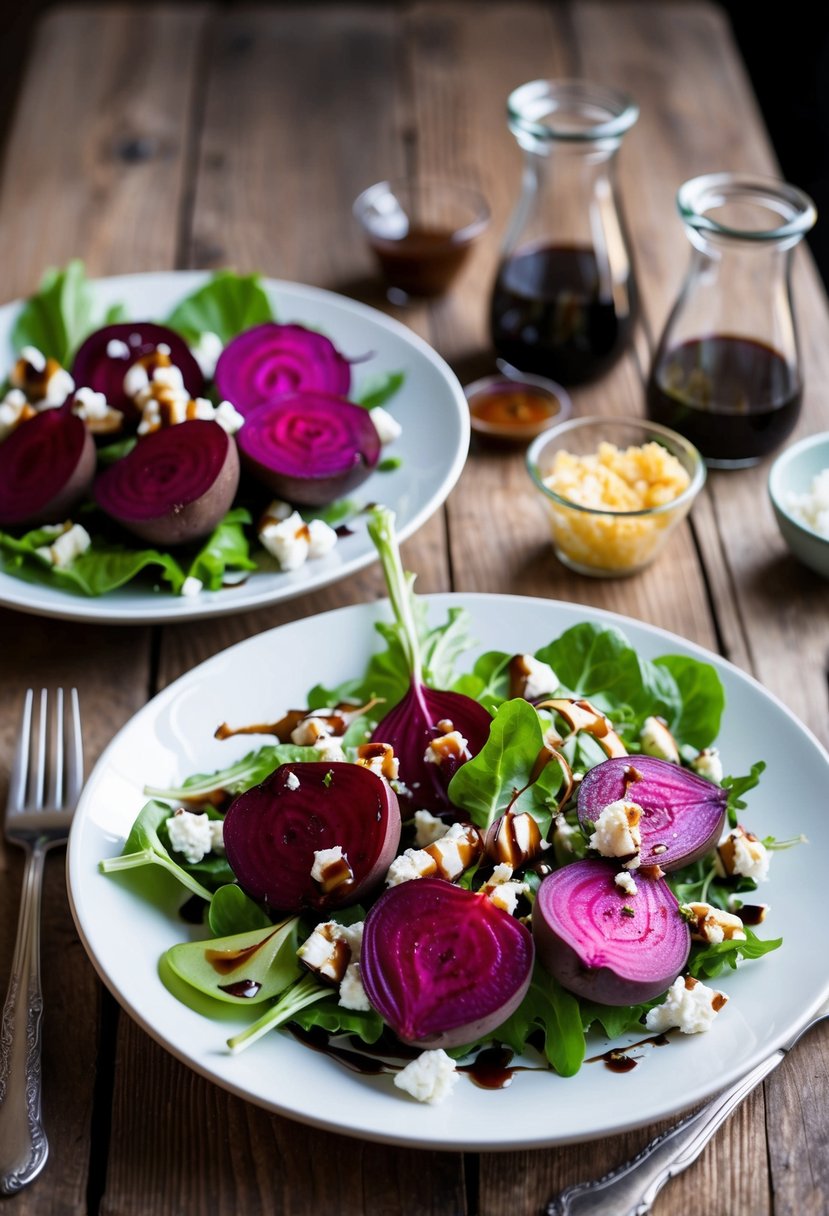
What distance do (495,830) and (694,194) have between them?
3.63 ft

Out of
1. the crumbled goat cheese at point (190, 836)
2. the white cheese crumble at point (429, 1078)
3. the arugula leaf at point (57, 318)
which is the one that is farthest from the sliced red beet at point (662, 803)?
the arugula leaf at point (57, 318)

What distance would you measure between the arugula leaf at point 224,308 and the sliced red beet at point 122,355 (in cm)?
19

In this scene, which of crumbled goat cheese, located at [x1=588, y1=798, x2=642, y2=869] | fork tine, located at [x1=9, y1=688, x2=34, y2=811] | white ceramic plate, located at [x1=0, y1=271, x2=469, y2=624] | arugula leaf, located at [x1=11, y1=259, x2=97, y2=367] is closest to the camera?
crumbled goat cheese, located at [x1=588, y1=798, x2=642, y2=869]

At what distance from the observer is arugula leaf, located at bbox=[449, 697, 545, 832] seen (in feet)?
3.80

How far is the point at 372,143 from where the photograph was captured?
109 inches

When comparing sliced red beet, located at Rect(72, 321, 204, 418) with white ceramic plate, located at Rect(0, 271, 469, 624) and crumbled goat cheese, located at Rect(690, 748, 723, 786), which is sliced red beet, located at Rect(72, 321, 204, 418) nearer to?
white ceramic plate, located at Rect(0, 271, 469, 624)

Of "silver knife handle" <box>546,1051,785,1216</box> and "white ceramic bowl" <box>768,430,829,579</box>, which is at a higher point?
"silver knife handle" <box>546,1051,785,1216</box>

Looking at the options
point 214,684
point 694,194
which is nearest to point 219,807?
point 214,684

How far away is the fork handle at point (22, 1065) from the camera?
107cm

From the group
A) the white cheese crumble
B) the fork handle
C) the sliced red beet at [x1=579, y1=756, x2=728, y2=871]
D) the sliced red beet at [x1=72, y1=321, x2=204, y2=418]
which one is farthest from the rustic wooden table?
the sliced red beet at [x1=72, y1=321, x2=204, y2=418]

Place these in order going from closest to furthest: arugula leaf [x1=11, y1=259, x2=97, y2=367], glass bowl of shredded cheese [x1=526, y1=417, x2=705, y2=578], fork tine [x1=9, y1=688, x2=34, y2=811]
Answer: fork tine [x1=9, y1=688, x2=34, y2=811]
glass bowl of shredded cheese [x1=526, y1=417, x2=705, y2=578]
arugula leaf [x1=11, y1=259, x2=97, y2=367]

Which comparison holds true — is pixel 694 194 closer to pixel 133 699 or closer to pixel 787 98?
pixel 133 699

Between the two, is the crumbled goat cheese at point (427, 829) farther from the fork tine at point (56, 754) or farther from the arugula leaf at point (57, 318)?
the arugula leaf at point (57, 318)

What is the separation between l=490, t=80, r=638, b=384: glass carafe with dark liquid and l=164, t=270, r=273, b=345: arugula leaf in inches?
15.0
